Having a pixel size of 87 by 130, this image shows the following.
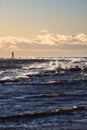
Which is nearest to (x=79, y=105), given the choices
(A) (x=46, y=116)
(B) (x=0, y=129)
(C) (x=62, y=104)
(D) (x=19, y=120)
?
(C) (x=62, y=104)

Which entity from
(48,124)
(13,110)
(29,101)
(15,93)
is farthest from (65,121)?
(15,93)

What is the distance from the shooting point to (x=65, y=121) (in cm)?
3009

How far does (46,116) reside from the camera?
107ft

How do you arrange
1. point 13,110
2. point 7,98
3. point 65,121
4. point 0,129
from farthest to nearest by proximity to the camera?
point 7,98 < point 13,110 < point 65,121 < point 0,129

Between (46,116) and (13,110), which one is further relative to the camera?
(13,110)

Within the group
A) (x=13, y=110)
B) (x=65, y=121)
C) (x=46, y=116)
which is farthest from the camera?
(x=13, y=110)

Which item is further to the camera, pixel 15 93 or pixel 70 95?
pixel 15 93

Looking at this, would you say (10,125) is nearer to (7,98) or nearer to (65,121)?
(65,121)

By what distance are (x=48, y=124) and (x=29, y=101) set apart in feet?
37.5

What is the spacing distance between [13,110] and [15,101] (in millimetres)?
5540

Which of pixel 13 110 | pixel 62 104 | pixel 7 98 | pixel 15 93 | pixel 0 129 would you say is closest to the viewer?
pixel 0 129

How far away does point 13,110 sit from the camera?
116 ft

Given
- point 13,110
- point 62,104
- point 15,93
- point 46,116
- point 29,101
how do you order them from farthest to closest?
point 15,93 → point 29,101 → point 62,104 → point 13,110 → point 46,116

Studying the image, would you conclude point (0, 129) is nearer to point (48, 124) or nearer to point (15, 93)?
point (48, 124)
